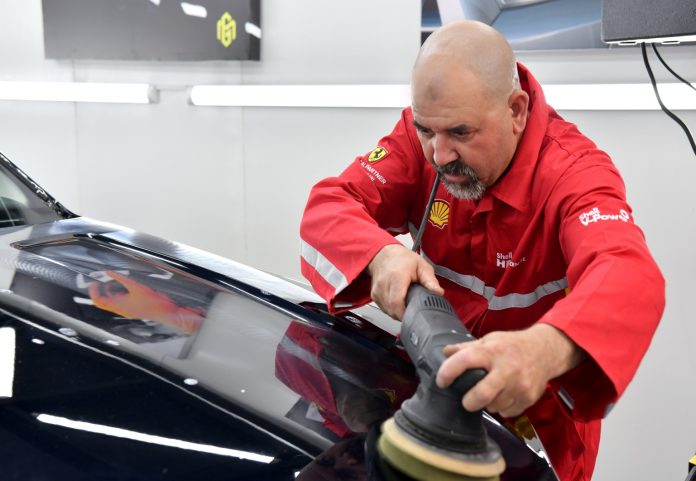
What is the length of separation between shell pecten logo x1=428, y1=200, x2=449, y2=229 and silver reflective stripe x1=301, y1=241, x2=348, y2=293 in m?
0.26

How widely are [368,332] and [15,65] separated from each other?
3491 millimetres

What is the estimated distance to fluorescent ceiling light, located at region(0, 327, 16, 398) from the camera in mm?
899

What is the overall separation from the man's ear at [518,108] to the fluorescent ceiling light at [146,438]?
76 centimetres

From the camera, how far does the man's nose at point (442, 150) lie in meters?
1.29

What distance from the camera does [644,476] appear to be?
99.3 inches

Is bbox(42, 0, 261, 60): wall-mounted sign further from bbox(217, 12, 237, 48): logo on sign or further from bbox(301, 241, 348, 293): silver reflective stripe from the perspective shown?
bbox(301, 241, 348, 293): silver reflective stripe

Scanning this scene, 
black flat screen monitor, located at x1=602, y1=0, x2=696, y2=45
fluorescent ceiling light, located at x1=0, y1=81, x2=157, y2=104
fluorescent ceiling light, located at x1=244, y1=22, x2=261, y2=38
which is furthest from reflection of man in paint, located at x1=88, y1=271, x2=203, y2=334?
fluorescent ceiling light, located at x1=0, y1=81, x2=157, y2=104

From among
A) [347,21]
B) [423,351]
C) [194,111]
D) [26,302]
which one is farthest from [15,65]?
[423,351]

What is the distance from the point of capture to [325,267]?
1381 mm

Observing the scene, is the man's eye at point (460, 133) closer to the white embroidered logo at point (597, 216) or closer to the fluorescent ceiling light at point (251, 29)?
the white embroidered logo at point (597, 216)

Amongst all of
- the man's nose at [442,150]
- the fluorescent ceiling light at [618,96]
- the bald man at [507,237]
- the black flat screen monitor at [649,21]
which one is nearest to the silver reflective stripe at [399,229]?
the bald man at [507,237]

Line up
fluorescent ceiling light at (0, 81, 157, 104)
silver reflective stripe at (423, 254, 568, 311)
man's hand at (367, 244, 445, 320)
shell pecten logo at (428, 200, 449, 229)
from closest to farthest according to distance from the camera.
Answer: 1. man's hand at (367, 244, 445, 320)
2. silver reflective stripe at (423, 254, 568, 311)
3. shell pecten logo at (428, 200, 449, 229)
4. fluorescent ceiling light at (0, 81, 157, 104)

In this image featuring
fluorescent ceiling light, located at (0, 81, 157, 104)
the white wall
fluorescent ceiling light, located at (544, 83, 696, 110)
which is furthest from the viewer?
fluorescent ceiling light, located at (0, 81, 157, 104)

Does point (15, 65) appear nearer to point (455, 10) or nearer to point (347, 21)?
point (347, 21)
